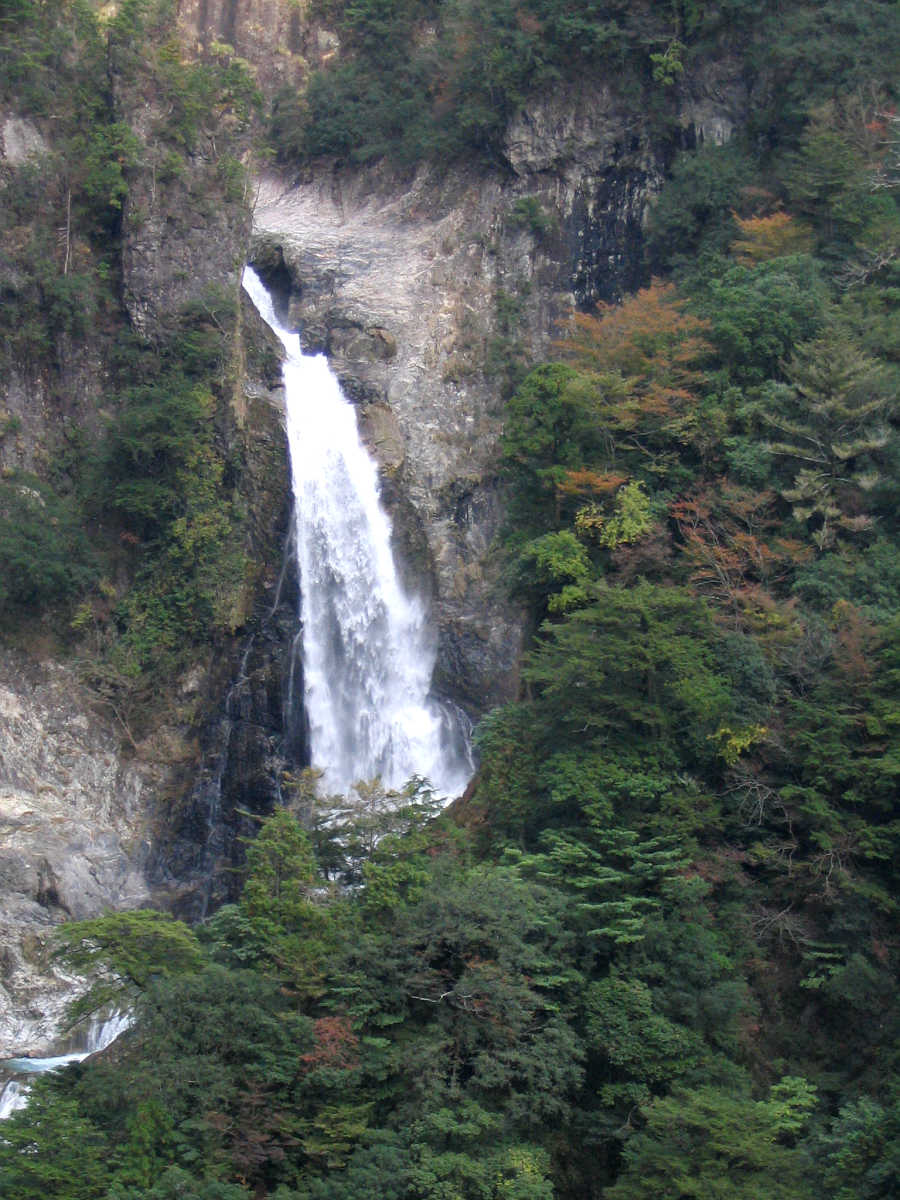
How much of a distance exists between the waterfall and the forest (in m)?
1.87

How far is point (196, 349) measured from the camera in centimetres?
2934

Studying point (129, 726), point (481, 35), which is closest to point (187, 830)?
point (129, 726)

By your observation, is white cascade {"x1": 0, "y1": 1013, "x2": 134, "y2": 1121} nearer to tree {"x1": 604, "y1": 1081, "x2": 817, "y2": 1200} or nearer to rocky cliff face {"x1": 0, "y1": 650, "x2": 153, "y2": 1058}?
rocky cliff face {"x1": 0, "y1": 650, "x2": 153, "y2": 1058}

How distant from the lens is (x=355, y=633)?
96.2ft

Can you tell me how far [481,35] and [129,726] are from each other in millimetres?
18480

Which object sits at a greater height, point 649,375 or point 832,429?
point 649,375

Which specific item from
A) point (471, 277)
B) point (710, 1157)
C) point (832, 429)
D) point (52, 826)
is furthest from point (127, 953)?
point (471, 277)

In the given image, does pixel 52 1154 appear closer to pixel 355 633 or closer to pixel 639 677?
pixel 639 677

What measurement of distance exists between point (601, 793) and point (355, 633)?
10.9m

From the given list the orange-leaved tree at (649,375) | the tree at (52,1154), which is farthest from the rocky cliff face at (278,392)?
the tree at (52,1154)

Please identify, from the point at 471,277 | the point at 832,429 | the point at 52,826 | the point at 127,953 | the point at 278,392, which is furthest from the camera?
the point at 471,277

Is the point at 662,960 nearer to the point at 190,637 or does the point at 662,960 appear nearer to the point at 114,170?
the point at 190,637

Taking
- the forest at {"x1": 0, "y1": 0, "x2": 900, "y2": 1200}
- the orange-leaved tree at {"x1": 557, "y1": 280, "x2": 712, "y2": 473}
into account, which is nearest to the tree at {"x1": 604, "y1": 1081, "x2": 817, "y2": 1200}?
the forest at {"x1": 0, "y1": 0, "x2": 900, "y2": 1200}

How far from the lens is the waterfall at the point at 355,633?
28.6 meters
